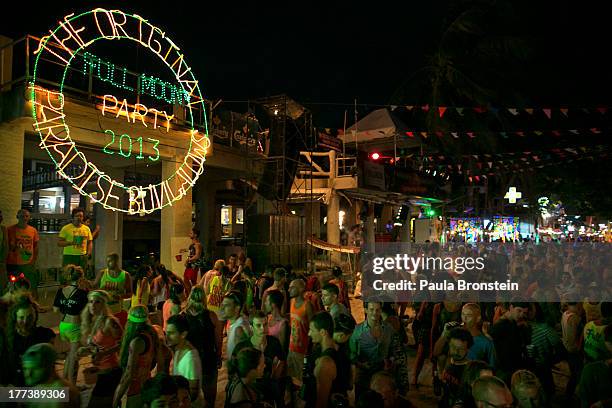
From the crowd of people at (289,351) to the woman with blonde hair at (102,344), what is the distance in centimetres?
1

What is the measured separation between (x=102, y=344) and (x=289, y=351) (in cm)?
212

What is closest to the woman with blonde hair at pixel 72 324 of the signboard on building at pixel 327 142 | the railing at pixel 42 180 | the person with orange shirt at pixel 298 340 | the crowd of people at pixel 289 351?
the crowd of people at pixel 289 351

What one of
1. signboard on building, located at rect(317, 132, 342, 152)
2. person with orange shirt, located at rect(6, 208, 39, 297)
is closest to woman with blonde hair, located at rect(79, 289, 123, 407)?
person with orange shirt, located at rect(6, 208, 39, 297)

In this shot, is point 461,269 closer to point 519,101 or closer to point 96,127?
point 519,101

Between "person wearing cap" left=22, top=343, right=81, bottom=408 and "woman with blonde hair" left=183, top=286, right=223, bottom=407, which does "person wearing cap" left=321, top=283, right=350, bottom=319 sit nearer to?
"woman with blonde hair" left=183, top=286, right=223, bottom=407

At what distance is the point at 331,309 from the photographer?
19.2 feet

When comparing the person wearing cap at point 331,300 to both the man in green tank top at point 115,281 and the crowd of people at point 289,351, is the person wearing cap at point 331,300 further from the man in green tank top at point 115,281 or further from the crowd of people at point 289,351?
the man in green tank top at point 115,281

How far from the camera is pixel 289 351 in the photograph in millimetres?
5527

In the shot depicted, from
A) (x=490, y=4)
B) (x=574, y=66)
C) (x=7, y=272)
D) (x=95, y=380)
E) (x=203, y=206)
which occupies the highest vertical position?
(x=490, y=4)

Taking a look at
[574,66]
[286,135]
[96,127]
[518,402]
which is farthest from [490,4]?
[518,402]

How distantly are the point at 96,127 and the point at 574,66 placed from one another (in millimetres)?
12711

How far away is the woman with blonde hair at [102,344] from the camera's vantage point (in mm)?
3723

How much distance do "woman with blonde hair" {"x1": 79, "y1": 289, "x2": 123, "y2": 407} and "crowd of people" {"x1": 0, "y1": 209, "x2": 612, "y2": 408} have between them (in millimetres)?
10

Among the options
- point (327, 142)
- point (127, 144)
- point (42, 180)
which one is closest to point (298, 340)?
point (127, 144)
